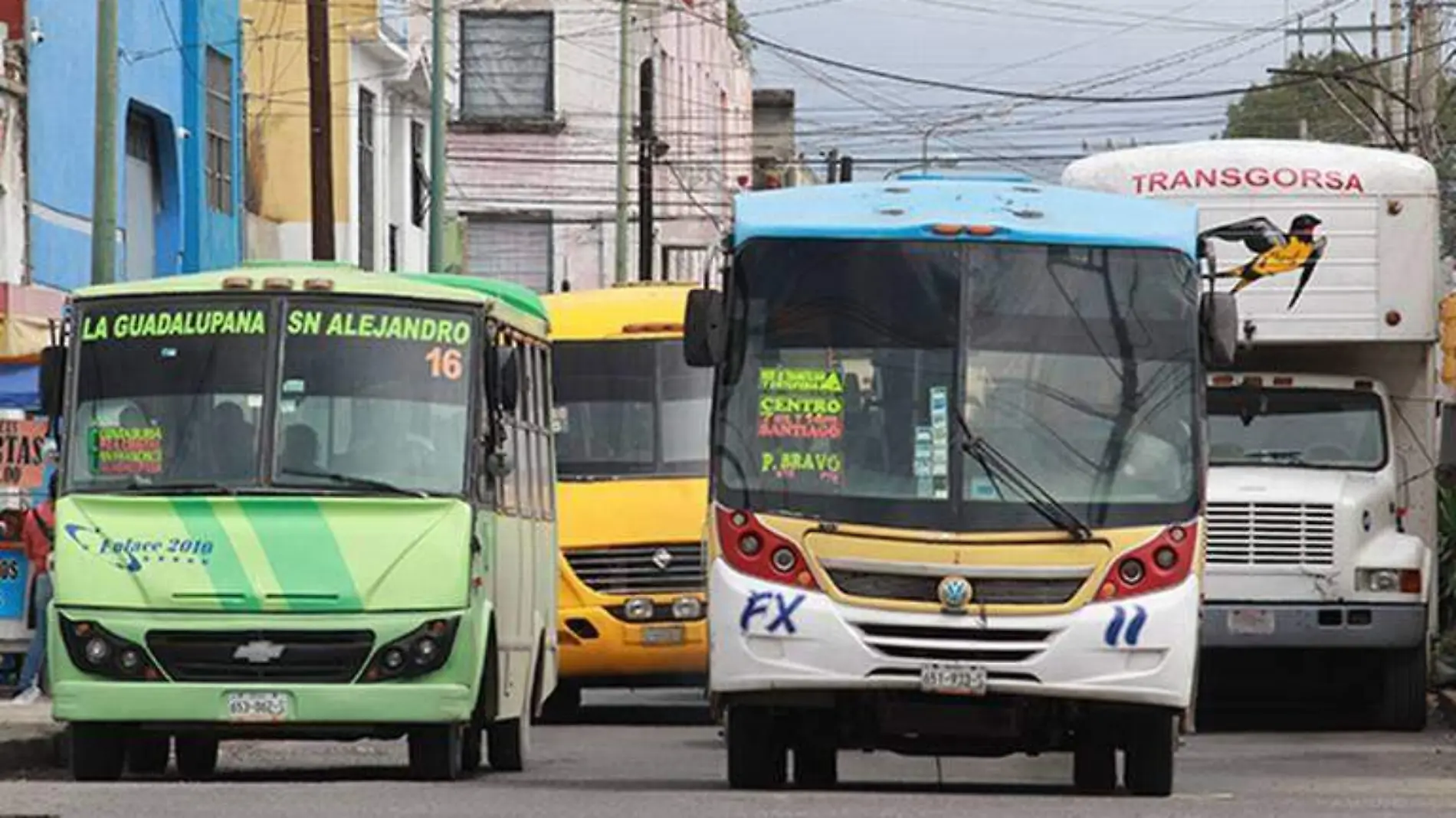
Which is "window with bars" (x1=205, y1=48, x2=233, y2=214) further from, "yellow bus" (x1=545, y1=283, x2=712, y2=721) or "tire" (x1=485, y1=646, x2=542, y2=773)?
"tire" (x1=485, y1=646, x2=542, y2=773)

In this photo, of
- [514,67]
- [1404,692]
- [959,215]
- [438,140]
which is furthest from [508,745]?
[514,67]

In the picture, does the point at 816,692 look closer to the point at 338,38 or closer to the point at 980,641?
the point at 980,641

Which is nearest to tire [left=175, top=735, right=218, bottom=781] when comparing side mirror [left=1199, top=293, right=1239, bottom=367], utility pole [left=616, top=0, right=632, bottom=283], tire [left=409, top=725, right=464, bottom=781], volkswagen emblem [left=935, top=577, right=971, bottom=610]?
tire [left=409, top=725, right=464, bottom=781]

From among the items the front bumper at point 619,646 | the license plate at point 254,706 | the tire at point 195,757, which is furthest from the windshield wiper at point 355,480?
the front bumper at point 619,646

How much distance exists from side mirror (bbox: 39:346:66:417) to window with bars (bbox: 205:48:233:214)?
87.8 ft

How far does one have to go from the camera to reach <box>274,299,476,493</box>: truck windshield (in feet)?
54.3

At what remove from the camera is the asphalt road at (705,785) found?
13.9 meters

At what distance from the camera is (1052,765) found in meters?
21.0

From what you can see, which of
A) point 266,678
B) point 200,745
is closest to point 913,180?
point 266,678

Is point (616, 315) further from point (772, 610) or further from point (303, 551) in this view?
point (772, 610)

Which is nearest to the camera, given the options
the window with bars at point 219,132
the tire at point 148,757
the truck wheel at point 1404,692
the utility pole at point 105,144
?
the tire at point 148,757

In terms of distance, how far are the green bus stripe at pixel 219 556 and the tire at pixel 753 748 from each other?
241 cm

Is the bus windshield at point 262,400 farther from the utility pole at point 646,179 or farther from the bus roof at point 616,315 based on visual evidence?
the utility pole at point 646,179

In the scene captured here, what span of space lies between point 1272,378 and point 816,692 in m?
9.18
